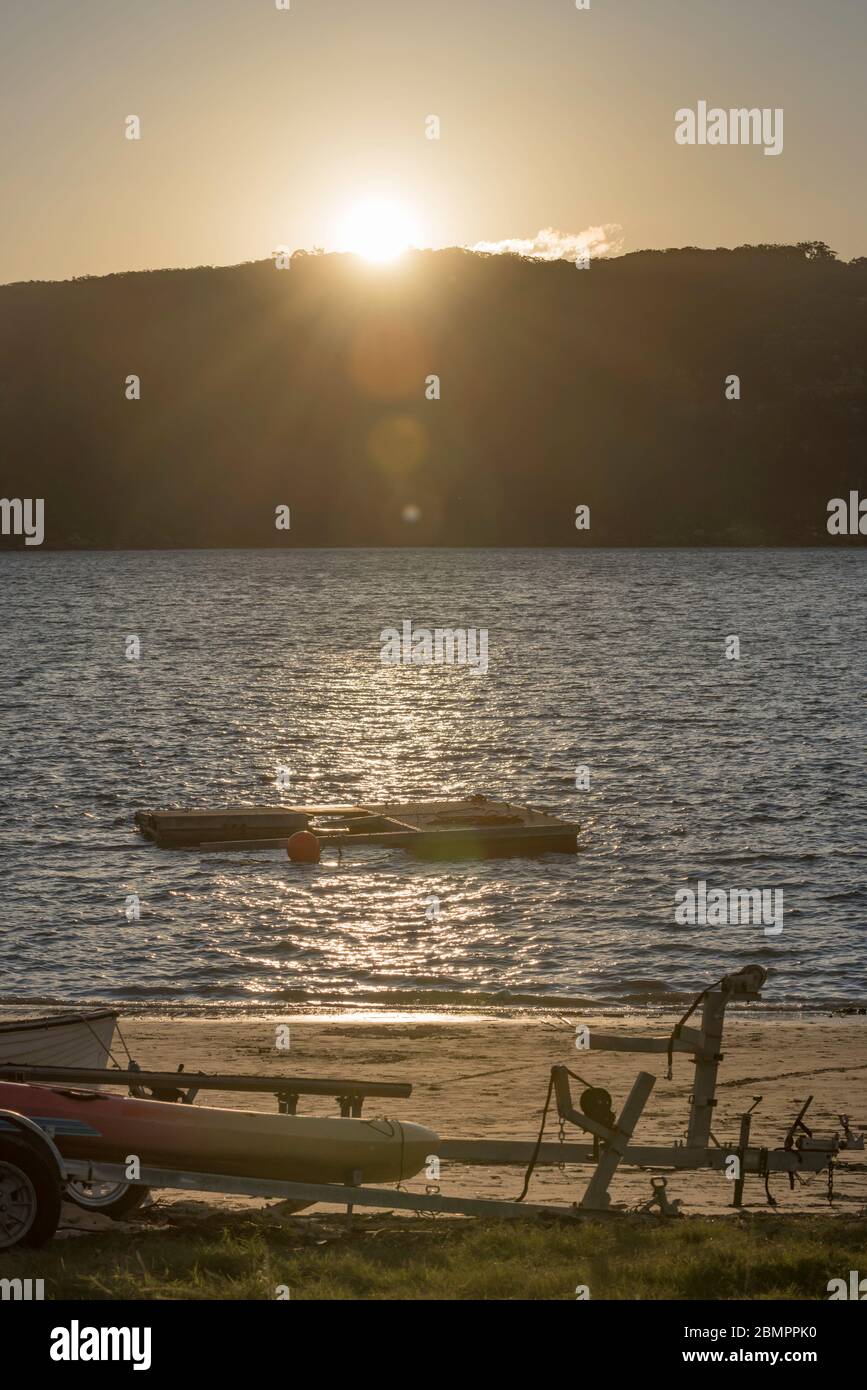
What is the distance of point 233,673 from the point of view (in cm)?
8900

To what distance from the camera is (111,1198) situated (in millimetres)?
12508

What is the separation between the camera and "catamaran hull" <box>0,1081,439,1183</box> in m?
12.0

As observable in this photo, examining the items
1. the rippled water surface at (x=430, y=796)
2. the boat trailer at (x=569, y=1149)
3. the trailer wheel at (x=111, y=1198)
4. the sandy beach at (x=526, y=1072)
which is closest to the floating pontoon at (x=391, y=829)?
the rippled water surface at (x=430, y=796)

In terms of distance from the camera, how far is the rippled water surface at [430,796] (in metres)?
28.3

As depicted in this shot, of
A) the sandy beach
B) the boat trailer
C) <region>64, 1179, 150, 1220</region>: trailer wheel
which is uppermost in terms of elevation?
the boat trailer

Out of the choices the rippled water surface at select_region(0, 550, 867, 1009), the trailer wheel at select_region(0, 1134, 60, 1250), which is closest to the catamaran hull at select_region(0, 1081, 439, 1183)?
the trailer wheel at select_region(0, 1134, 60, 1250)

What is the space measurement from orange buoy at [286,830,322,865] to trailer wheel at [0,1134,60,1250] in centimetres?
2631

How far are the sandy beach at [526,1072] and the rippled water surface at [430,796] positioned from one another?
332 centimetres

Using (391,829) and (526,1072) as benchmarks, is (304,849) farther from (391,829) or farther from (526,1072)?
(526,1072)

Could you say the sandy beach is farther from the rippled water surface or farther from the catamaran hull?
the rippled water surface

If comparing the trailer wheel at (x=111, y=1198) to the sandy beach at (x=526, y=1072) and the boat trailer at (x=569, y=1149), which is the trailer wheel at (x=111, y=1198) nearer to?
the boat trailer at (x=569, y=1149)

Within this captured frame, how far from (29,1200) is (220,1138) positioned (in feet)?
5.23

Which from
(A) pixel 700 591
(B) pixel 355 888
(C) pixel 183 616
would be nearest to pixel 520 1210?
(B) pixel 355 888
